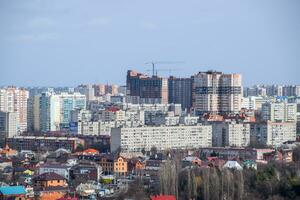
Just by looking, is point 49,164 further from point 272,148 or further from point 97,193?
point 272,148

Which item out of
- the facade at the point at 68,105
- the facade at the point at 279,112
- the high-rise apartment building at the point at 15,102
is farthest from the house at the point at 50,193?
the high-rise apartment building at the point at 15,102

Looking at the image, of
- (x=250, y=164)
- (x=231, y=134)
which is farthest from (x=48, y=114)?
(x=250, y=164)

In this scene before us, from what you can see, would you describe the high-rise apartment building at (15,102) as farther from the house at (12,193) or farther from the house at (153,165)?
the house at (12,193)

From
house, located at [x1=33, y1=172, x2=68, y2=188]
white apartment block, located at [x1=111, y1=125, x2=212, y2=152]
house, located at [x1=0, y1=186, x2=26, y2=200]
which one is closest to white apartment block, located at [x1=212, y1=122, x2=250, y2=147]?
white apartment block, located at [x1=111, y1=125, x2=212, y2=152]

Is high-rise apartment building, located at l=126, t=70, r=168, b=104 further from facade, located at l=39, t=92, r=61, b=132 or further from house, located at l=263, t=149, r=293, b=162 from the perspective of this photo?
house, located at l=263, t=149, r=293, b=162

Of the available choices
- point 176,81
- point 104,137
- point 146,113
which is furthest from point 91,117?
point 176,81

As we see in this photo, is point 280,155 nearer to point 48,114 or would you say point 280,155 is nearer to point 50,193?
point 50,193
